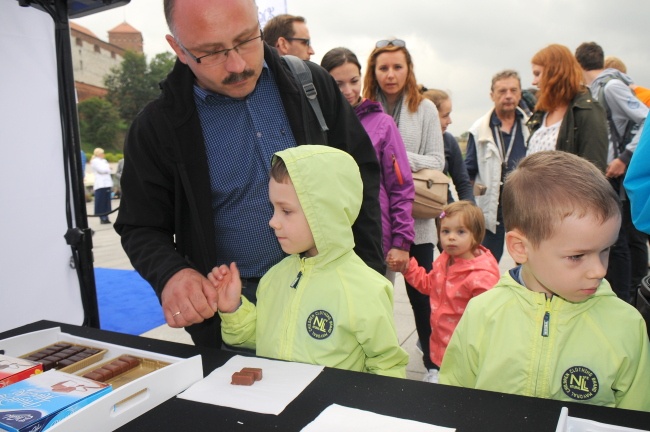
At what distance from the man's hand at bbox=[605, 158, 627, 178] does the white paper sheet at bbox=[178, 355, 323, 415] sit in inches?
109

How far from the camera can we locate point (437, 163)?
113 inches

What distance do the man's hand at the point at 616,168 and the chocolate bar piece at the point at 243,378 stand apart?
9.35 feet

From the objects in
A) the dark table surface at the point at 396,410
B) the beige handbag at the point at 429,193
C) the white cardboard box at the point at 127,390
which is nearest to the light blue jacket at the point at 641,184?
the dark table surface at the point at 396,410

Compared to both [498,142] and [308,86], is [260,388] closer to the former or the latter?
[308,86]

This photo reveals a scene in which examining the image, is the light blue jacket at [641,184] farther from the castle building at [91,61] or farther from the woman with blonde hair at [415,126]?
the castle building at [91,61]

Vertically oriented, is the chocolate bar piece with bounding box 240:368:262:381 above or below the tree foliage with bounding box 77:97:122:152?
below

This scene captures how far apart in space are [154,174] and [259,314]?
53cm

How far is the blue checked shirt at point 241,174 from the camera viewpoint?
1539 mm

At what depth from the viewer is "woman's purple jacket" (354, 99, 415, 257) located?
7.97 ft

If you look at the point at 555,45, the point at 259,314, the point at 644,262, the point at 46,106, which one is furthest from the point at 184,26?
the point at 644,262

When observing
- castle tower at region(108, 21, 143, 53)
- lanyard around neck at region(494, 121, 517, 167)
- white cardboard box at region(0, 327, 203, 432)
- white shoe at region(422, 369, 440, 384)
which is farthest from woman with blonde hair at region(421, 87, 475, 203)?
castle tower at region(108, 21, 143, 53)

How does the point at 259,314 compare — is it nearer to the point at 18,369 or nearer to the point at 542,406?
the point at 18,369

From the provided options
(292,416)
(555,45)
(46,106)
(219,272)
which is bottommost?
(292,416)

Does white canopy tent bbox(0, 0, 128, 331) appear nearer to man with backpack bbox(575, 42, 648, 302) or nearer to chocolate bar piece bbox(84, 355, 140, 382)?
chocolate bar piece bbox(84, 355, 140, 382)
